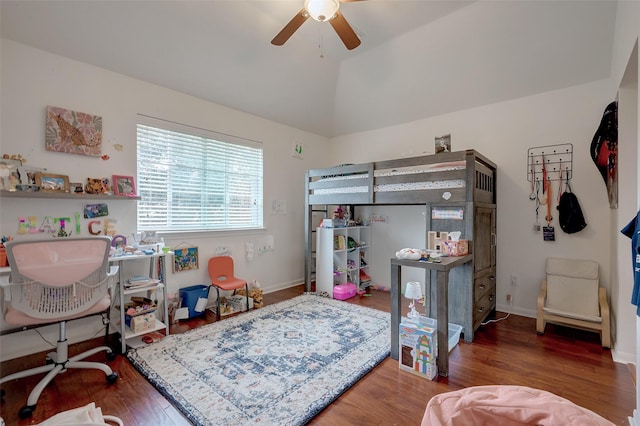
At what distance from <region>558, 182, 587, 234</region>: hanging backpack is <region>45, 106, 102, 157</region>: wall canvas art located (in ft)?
15.7

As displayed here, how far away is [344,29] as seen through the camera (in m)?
2.43

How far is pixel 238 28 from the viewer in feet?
9.91

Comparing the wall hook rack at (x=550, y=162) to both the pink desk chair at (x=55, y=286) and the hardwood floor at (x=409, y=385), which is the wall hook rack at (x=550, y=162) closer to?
the hardwood floor at (x=409, y=385)

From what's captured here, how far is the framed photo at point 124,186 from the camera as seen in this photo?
2.90m

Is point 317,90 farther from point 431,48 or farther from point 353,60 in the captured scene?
point 431,48

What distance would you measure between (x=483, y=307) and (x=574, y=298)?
35.2 inches

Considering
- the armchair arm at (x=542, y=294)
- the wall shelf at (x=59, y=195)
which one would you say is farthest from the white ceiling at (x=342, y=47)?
the armchair arm at (x=542, y=294)

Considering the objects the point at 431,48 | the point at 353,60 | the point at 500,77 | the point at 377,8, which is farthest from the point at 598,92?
the point at 353,60

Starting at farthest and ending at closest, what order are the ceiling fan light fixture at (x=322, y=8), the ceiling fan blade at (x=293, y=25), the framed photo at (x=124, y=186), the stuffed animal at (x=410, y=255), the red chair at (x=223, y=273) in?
the red chair at (x=223, y=273)
the framed photo at (x=124, y=186)
the stuffed animal at (x=410, y=255)
the ceiling fan blade at (x=293, y=25)
the ceiling fan light fixture at (x=322, y=8)

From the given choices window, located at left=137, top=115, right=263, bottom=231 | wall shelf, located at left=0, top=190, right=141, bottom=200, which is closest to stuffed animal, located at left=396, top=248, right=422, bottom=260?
window, located at left=137, top=115, right=263, bottom=231

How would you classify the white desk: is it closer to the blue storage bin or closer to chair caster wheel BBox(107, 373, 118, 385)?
the blue storage bin

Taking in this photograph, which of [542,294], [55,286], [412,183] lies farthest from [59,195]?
[542,294]

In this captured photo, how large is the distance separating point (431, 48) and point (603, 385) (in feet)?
11.3

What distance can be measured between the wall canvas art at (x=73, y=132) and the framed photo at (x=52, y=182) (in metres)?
0.24
